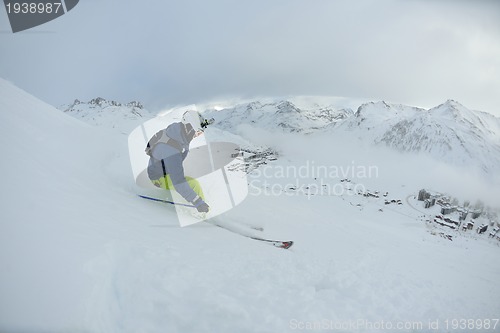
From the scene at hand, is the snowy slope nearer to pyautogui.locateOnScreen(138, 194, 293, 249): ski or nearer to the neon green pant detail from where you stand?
pyautogui.locateOnScreen(138, 194, 293, 249): ski

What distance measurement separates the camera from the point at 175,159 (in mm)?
8266

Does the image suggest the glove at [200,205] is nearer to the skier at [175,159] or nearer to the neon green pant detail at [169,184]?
the skier at [175,159]

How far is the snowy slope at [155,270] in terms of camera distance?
144 inches

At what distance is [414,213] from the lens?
115 metres

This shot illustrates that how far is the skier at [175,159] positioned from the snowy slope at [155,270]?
36.7 inches

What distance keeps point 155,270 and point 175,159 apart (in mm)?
4111

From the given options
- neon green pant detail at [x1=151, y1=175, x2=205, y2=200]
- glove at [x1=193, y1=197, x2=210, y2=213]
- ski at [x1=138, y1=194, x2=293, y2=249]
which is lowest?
ski at [x1=138, y1=194, x2=293, y2=249]

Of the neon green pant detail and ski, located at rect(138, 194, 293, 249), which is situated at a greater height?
the neon green pant detail

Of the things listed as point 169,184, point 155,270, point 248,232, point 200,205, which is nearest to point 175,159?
point 169,184

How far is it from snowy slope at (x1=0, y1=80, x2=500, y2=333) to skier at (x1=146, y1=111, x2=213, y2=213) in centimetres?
93

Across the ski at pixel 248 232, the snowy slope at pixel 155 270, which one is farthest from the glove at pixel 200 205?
the snowy slope at pixel 155 270

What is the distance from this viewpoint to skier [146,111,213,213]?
824 cm

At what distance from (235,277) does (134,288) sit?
2.06 m

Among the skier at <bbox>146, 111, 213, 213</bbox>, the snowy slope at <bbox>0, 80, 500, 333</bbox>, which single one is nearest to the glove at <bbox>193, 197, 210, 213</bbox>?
the skier at <bbox>146, 111, 213, 213</bbox>
